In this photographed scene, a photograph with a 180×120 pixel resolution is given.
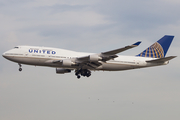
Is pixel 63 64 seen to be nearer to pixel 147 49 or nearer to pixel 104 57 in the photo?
pixel 104 57

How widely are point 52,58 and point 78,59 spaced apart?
3968 millimetres

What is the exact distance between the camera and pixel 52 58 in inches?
1727

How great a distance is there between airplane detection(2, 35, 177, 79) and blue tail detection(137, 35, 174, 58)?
141 centimetres

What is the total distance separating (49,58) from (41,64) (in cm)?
151

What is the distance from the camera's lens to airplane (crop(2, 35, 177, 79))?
43.1 metres

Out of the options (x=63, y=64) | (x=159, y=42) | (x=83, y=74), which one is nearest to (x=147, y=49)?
(x=159, y=42)

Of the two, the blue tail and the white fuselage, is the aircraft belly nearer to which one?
the white fuselage

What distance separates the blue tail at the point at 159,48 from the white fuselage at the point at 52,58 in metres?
2.84

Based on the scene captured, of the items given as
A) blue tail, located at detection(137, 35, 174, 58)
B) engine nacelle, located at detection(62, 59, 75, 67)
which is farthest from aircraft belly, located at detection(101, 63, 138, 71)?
engine nacelle, located at detection(62, 59, 75, 67)

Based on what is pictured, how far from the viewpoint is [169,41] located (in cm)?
5147

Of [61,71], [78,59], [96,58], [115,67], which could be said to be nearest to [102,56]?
[96,58]

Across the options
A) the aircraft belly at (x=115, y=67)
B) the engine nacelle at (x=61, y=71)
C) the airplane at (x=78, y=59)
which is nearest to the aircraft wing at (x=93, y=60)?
the airplane at (x=78, y=59)

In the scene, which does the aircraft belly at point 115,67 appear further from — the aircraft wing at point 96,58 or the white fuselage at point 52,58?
the aircraft wing at point 96,58

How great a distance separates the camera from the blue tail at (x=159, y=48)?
4919 cm
